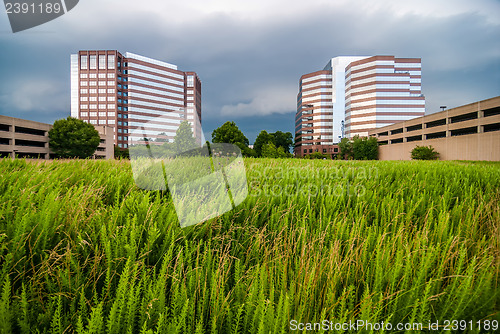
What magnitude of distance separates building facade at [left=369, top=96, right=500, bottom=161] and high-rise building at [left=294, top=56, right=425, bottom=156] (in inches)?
1138

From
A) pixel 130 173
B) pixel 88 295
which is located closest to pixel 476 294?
pixel 88 295

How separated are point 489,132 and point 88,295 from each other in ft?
166

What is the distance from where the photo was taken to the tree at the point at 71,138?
47.0m

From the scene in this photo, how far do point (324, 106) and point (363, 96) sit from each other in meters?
18.4

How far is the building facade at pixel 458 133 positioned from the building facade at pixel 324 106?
138 ft

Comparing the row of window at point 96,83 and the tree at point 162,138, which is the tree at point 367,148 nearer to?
the tree at point 162,138

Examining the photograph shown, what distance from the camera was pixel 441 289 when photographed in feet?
4.17

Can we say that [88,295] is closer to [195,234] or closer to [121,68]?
[195,234]

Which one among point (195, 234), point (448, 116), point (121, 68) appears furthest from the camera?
point (121, 68)

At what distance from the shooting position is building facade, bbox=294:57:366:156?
97.2 m

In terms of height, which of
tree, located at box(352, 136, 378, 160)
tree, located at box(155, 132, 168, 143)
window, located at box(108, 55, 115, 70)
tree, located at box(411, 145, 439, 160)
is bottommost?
tree, located at box(155, 132, 168, 143)

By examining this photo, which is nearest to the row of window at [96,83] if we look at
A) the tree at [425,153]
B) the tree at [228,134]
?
the tree at [228,134]

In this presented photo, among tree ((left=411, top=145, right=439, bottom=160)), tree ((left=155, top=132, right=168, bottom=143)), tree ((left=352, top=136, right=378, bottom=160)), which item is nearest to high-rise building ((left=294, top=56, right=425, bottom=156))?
tree ((left=352, top=136, right=378, bottom=160))

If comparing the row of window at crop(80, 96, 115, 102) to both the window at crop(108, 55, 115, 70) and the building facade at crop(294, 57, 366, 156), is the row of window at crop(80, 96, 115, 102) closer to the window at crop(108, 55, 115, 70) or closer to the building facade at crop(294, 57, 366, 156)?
the window at crop(108, 55, 115, 70)
